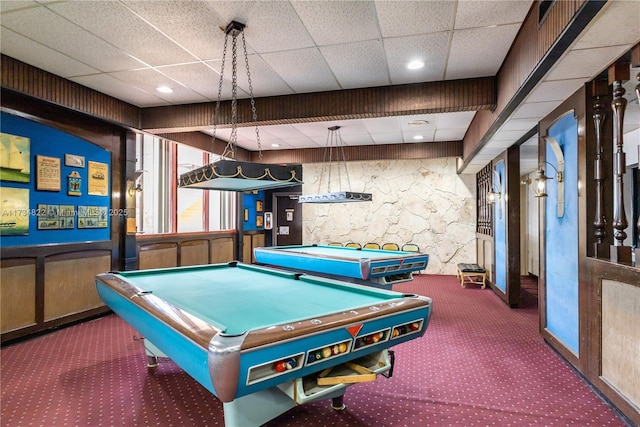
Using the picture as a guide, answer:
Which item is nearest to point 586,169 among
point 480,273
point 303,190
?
point 480,273

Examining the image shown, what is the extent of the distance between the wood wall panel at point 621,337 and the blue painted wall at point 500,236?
3052mm

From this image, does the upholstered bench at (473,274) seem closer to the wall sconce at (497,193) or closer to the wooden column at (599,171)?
the wall sconce at (497,193)

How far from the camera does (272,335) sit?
1.55m

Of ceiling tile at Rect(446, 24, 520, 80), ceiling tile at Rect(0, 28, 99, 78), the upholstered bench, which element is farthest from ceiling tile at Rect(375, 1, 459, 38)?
the upholstered bench

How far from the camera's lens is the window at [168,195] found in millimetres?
6332

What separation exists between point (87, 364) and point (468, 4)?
4299mm

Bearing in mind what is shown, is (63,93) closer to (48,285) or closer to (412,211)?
(48,285)

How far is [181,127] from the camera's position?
486cm

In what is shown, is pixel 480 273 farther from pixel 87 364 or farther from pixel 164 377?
pixel 87 364

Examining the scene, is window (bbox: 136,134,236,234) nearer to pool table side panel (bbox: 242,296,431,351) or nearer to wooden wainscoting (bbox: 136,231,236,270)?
wooden wainscoting (bbox: 136,231,236,270)

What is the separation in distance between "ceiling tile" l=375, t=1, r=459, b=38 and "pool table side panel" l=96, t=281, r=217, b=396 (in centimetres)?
249

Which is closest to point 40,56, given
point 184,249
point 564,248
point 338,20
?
point 338,20

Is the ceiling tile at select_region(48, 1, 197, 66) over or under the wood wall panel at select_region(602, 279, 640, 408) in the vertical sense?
over

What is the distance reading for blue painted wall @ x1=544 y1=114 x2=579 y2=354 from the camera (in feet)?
9.93
